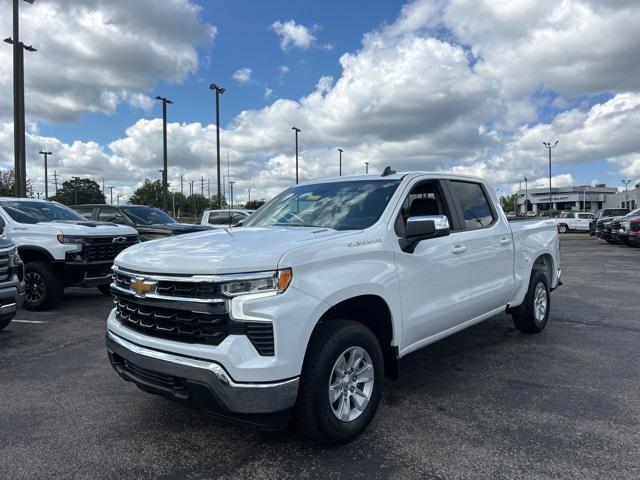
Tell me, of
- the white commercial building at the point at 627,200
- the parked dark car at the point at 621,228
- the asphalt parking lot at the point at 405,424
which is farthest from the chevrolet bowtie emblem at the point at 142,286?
the white commercial building at the point at 627,200

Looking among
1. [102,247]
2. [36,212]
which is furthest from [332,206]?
[36,212]

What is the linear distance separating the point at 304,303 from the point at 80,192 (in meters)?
117

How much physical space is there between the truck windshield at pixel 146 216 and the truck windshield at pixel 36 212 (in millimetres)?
2270

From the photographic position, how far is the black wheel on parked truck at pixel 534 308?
5953 millimetres

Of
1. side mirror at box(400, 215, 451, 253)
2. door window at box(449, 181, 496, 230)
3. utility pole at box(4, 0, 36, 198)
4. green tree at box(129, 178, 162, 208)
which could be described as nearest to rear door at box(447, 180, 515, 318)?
door window at box(449, 181, 496, 230)

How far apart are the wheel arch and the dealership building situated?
11399 centimetres

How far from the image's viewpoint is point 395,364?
3.78m

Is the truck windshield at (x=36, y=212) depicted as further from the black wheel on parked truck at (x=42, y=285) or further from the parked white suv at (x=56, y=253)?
the black wheel on parked truck at (x=42, y=285)

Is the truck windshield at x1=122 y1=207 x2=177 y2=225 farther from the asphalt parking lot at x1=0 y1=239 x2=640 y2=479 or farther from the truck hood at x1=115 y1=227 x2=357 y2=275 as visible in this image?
the truck hood at x1=115 y1=227 x2=357 y2=275

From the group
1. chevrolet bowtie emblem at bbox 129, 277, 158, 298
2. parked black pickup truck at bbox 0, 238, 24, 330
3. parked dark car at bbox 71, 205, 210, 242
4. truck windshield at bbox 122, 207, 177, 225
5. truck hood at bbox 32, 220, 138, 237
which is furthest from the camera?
truck windshield at bbox 122, 207, 177, 225

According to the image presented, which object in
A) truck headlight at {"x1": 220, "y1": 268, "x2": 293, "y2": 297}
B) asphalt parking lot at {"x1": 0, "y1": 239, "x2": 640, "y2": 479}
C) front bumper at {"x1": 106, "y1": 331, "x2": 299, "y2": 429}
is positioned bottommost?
asphalt parking lot at {"x1": 0, "y1": 239, "x2": 640, "y2": 479}

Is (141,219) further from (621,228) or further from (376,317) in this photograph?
(621,228)

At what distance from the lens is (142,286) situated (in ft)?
10.7

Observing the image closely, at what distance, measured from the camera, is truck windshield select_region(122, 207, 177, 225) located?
1193 cm
